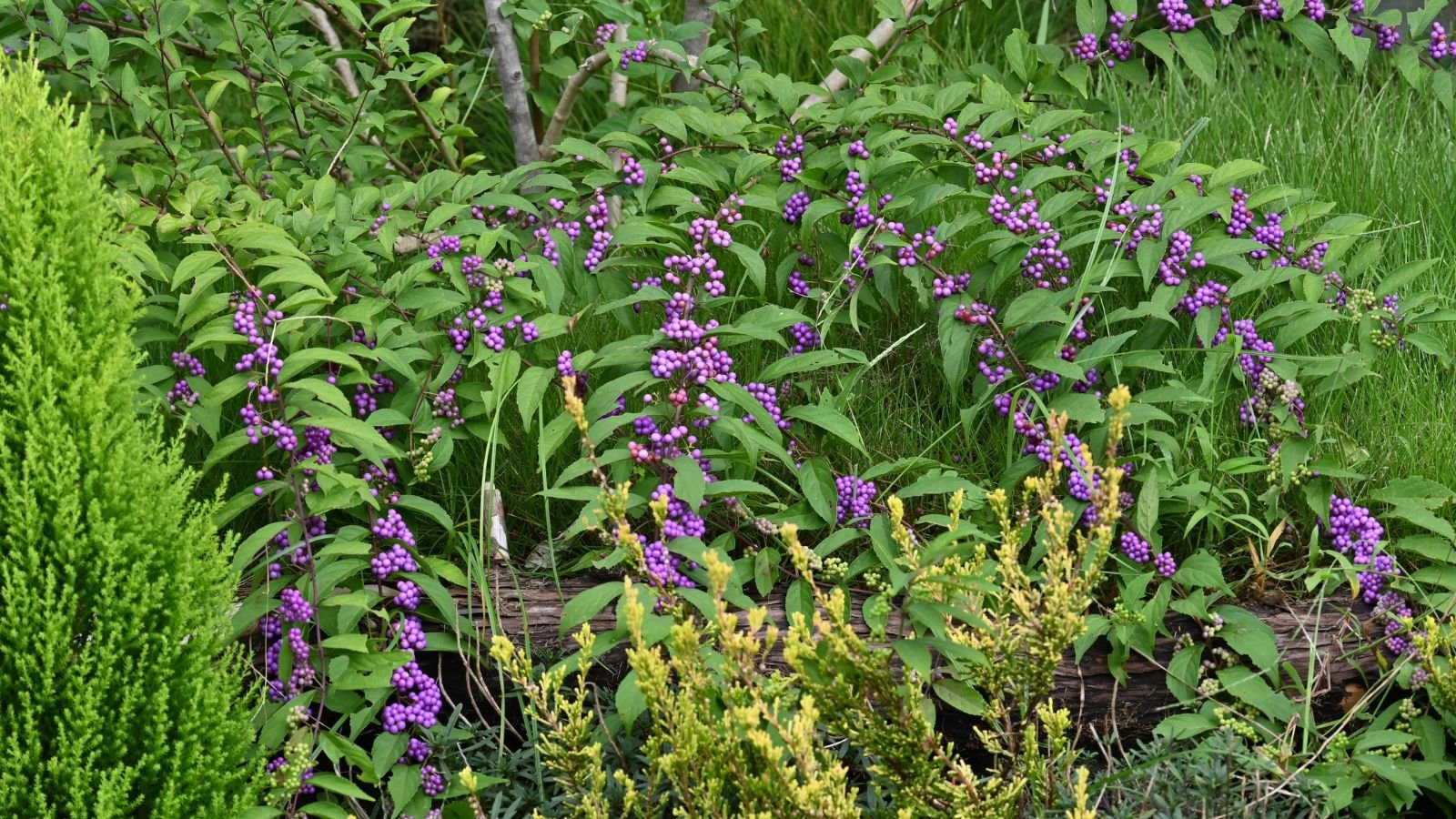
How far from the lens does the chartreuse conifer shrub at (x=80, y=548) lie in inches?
86.4

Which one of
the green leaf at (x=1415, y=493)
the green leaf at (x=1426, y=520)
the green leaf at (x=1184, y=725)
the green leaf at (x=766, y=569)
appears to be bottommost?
the green leaf at (x=1184, y=725)

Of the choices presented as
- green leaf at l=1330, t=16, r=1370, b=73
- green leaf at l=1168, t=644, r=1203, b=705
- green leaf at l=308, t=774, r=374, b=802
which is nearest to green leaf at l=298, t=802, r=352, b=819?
green leaf at l=308, t=774, r=374, b=802

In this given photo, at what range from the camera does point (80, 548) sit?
7.29 ft

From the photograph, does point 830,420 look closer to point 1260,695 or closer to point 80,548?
point 1260,695

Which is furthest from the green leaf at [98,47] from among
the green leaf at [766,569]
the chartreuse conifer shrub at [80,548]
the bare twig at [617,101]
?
the green leaf at [766,569]

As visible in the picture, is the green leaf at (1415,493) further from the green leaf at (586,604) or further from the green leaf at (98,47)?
the green leaf at (98,47)

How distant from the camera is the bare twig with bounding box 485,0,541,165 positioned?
13.1 feet

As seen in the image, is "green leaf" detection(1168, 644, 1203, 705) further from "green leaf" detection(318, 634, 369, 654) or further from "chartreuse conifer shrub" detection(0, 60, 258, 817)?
"chartreuse conifer shrub" detection(0, 60, 258, 817)

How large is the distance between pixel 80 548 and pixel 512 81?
227 cm

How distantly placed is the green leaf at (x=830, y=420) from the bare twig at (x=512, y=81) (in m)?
1.69

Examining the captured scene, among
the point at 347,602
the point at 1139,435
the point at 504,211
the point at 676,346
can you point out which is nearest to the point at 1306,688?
the point at 1139,435

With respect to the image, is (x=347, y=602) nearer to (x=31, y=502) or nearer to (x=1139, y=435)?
(x=31, y=502)

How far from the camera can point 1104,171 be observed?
3.37 m

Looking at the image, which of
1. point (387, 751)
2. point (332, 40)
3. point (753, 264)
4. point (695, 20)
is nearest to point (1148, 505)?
point (753, 264)
